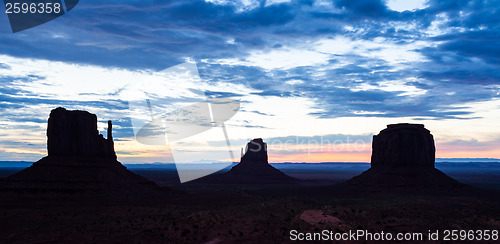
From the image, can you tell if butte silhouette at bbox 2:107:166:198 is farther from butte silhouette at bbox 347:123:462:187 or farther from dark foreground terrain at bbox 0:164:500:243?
butte silhouette at bbox 347:123:462:187

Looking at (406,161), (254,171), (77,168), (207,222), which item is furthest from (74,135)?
(254,171)

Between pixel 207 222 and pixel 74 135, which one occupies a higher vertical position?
pixel 74 135

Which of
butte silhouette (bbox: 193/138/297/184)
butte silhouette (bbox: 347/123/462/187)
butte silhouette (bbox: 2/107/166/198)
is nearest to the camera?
butte silhouette (bbox: 2/107/166/198)

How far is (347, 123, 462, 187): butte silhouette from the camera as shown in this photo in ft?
288

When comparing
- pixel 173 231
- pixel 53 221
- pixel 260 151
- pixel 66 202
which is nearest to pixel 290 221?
pixel 173 231

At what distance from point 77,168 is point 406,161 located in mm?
75715

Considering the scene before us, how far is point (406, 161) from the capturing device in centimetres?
9212

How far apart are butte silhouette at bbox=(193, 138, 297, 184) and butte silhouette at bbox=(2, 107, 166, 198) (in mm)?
70536

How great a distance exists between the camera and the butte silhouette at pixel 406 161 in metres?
87.7

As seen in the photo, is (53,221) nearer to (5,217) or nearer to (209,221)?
(5,217)

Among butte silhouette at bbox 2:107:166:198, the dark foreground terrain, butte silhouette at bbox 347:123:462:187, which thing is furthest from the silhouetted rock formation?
butte silhouette at bbox 347:123:462:187

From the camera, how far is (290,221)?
39219mm

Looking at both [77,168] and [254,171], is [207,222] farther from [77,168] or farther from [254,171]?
[254,171]

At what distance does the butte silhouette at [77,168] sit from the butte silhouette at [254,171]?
70536 mm
